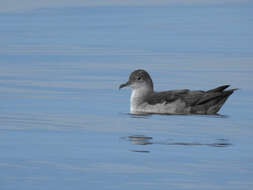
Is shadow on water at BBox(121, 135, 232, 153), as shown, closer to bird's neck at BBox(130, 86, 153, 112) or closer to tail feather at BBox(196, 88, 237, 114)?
tail feather at BBox(196, 88, 237, 114)

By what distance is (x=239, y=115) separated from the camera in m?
18.0

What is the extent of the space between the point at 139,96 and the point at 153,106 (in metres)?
0.56

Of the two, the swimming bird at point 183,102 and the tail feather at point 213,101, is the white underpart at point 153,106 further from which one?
the tail feather at point 213,101

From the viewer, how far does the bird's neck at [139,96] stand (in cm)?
1928

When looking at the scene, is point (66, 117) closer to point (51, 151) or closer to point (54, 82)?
point (51, 151)

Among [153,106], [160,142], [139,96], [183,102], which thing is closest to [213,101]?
[183,102]

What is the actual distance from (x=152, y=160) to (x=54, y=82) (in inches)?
380

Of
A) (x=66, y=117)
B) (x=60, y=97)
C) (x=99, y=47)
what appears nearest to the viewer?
(x=66, y=117)

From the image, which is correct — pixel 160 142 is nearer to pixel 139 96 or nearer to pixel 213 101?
pixel 213 101

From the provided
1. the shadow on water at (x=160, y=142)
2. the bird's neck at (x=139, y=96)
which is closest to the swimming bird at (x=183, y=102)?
the bird's neck at (x=139, y=96)

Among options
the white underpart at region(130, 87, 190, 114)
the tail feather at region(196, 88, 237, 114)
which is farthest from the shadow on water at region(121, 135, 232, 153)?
the tail feather at region(196, 88, 237, 114)

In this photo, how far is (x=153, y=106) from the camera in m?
19.0

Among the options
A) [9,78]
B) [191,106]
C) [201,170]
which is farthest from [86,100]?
[201,170]

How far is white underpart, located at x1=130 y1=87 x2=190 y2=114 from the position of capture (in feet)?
61.8
